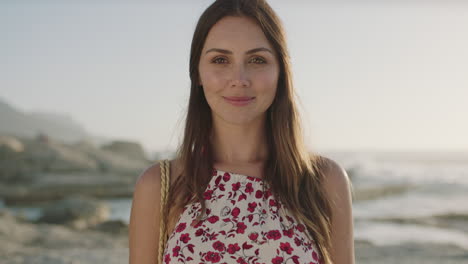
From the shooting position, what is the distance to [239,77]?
212cm

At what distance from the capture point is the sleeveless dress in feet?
6.88

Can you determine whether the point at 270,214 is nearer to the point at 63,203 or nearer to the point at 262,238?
the point at 262,238

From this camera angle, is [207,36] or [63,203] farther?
[63,203]

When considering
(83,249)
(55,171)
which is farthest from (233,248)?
(55,171)

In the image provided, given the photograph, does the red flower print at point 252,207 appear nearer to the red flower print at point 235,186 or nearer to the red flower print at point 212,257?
the red flower print at point 235,186

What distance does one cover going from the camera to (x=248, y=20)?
2.21 meters

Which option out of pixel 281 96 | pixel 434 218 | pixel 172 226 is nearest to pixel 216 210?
pixel 172 226

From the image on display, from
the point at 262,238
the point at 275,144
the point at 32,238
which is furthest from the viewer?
the point at 32,238

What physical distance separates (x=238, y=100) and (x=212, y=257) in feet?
2.18

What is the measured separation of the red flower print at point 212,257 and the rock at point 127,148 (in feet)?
51.5

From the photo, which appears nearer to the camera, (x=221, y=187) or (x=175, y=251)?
(x=175, y=251)

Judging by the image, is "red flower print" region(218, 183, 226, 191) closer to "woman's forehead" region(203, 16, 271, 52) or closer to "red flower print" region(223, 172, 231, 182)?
"red flower print" region(223, 172, 231, 182)

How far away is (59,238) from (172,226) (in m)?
5.49

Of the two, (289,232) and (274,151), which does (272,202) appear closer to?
(289,232)
